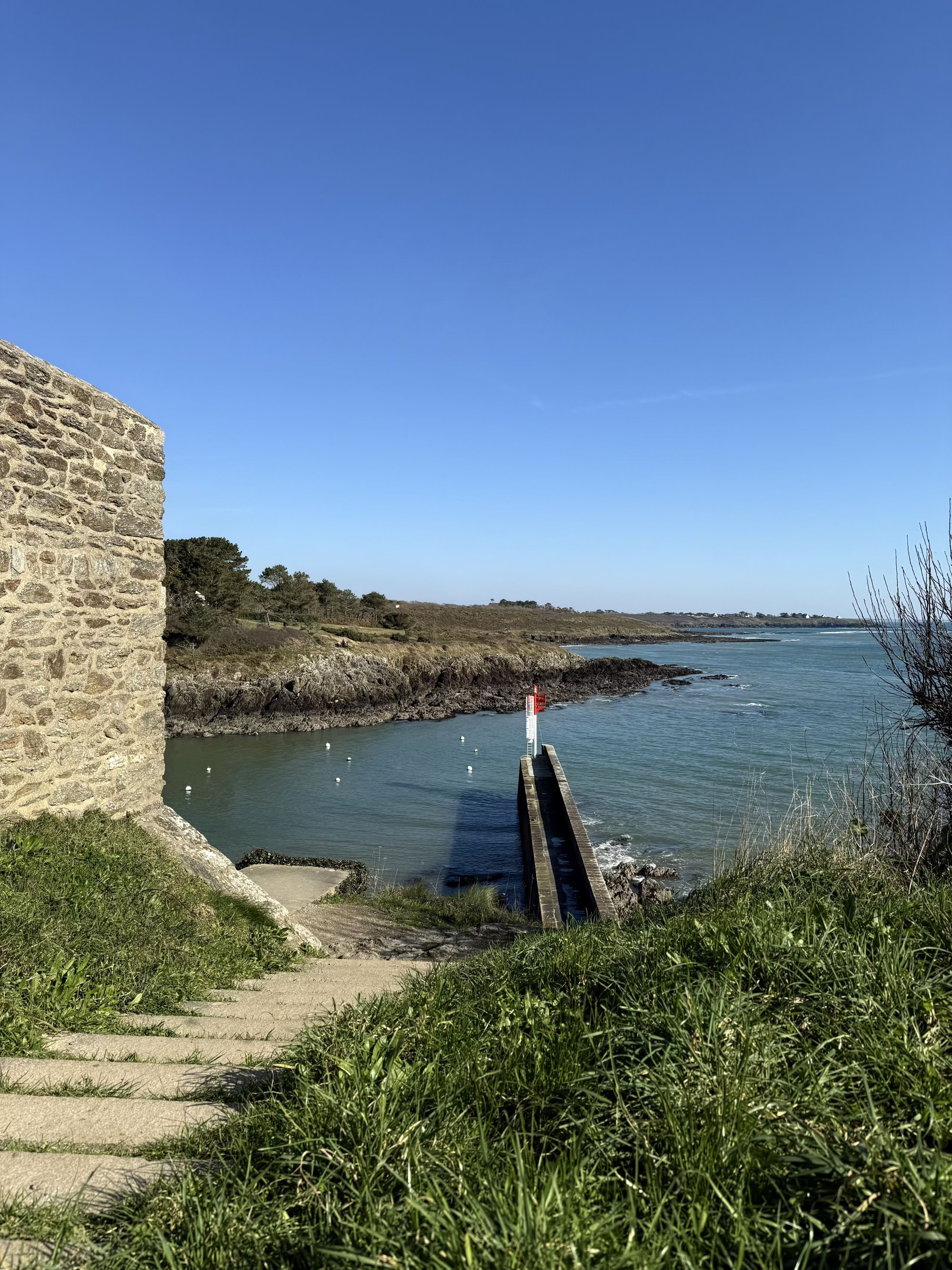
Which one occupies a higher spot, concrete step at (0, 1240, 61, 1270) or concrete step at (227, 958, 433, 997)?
concrete step at (0, 1240, 61, 1270)

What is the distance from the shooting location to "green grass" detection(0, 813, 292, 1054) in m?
3.73

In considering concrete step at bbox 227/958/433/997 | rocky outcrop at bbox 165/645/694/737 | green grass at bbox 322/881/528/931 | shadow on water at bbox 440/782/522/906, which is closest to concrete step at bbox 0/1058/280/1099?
concrete step at bbox 227/958/433/997

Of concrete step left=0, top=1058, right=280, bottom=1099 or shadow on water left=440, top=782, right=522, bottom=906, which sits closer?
concrete step left=0, top=1058, right=280, bottom=1099

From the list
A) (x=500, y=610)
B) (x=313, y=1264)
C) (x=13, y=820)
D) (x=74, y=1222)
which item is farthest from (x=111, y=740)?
(x=500, y=610)

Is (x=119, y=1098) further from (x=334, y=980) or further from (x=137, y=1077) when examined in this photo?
(x=334, y=980)

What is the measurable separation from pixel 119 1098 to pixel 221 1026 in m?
1.13

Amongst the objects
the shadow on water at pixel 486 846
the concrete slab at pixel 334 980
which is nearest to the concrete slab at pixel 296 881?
the shadow on water at pixel 486 846

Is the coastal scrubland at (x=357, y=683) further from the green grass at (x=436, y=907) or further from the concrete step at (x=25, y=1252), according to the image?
the concrete step at (x=25, y=1252)

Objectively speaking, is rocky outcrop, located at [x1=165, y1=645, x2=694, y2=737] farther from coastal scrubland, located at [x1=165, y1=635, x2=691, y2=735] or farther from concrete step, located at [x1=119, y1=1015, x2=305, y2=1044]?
concrete step, located at [x1=119, y1=1015, x2=305, y2=1044]

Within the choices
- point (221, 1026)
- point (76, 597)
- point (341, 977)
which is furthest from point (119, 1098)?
point (76, 597)

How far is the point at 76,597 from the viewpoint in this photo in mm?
6043

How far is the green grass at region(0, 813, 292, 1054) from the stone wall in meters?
0.46

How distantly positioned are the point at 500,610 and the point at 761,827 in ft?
370

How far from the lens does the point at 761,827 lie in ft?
48.7
